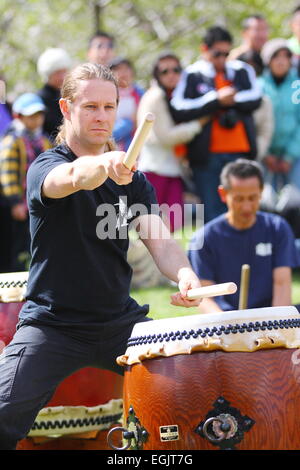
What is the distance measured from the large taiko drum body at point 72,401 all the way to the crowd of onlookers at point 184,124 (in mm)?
3169

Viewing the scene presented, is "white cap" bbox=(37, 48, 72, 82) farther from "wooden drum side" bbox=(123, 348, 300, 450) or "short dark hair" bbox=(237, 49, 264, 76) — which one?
"wooden drum side" bbox=(123, 348, 300, 450)

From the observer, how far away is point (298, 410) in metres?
3.43

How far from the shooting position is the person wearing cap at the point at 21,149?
722 centimetres

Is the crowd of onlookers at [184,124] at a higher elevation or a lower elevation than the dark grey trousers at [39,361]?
higher

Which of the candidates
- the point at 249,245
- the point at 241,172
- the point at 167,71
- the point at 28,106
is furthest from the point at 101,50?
Answer: the point at 249,245

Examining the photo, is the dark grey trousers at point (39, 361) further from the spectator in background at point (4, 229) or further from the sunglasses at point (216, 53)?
the sunglasses at point (216, 53)

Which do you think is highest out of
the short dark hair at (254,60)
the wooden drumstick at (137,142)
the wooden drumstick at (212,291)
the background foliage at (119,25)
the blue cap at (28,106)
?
the background foliage at (119,25)

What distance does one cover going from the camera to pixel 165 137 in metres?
7.73

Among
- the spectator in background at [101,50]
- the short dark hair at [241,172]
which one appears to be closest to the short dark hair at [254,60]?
the spectator in background at [101,50]

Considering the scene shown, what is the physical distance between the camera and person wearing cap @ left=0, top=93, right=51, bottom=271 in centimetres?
722

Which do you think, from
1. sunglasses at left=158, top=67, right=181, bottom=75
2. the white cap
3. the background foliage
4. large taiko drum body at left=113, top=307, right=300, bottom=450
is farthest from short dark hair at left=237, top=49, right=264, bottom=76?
large taiko drum body at left=113, top=307, right=300, bottom=450

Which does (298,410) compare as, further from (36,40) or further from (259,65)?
(36,40)

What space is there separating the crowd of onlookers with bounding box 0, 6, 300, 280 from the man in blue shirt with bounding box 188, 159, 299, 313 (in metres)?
2.24

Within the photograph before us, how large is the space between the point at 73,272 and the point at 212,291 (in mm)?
623
